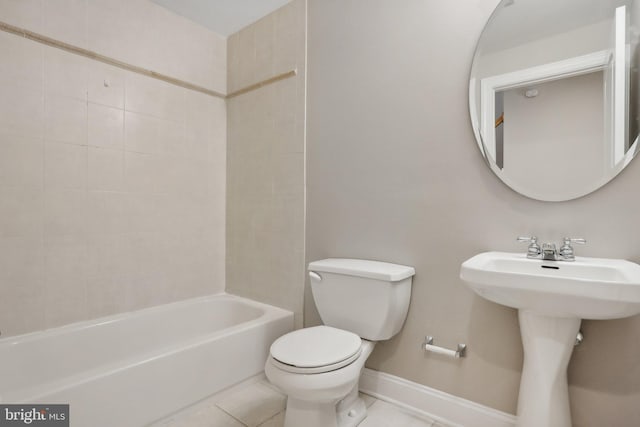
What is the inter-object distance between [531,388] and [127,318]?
2029mm

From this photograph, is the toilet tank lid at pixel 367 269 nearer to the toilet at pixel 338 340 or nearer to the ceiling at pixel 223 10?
the toilet at pixel 338 340

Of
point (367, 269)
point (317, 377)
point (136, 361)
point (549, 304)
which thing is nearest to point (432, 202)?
point (367, 269)

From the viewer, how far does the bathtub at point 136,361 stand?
1.27 m

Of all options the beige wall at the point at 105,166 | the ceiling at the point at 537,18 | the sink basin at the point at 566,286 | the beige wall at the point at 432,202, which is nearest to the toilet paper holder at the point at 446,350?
the beige wall at the point at 432,202

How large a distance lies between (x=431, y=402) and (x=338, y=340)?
58 centimetres

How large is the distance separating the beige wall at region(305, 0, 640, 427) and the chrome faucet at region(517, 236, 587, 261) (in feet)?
0.18

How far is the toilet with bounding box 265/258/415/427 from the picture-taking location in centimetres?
126

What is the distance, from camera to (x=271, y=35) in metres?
2.24

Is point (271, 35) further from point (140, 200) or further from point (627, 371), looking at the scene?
point (627, 371)

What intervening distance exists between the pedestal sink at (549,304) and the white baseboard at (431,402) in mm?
255

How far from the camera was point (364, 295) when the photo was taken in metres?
1.58

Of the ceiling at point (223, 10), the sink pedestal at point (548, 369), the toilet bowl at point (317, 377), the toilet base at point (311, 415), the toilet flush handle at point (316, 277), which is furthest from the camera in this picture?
the ceiling at point (223, 10)

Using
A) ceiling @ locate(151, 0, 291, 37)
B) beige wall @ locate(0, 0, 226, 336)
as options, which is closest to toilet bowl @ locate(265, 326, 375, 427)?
beige wall @ locate(0, 0, 226, 336)

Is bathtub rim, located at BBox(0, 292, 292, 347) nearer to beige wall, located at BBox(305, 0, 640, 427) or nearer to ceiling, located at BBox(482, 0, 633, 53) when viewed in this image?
beige wall, located at BBox(305, 0, 640, 427)
